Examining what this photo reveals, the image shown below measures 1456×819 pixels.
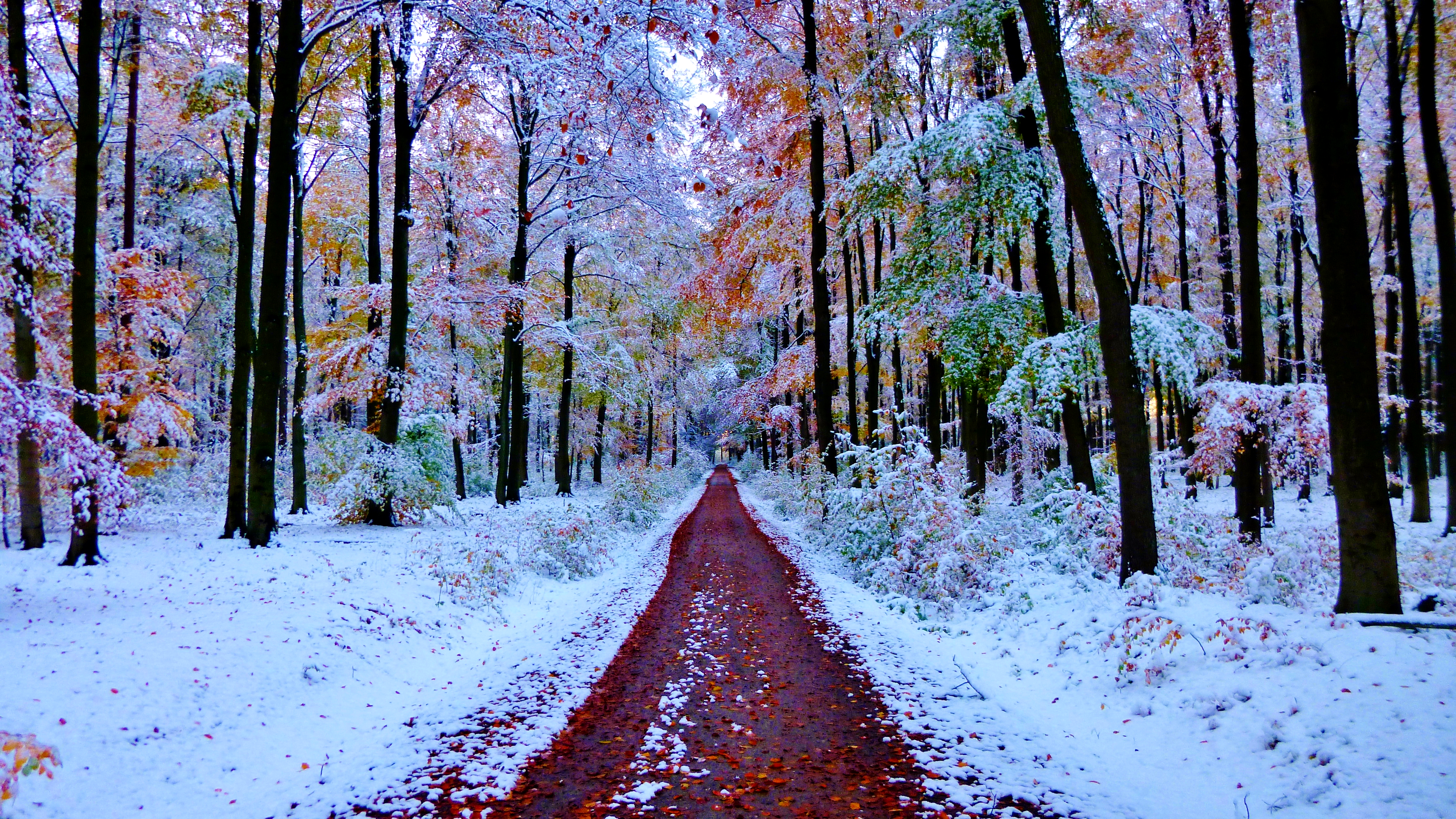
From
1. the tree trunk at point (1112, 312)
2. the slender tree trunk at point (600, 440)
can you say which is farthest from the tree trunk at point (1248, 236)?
the slender tree trunk at point (600, 440)

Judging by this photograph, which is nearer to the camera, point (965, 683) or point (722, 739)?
point (722, 739)

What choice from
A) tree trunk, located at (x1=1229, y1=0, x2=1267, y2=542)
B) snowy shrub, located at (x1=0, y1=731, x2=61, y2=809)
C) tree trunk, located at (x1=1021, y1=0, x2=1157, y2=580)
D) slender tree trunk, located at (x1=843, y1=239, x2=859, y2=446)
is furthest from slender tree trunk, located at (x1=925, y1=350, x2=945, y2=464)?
snowy shrub, located at (x1=0, y1=731, x2=61, y2=809)

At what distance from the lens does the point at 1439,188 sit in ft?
35.5

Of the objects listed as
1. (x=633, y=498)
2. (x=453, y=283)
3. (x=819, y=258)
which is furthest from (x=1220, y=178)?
(x=453, y=283)

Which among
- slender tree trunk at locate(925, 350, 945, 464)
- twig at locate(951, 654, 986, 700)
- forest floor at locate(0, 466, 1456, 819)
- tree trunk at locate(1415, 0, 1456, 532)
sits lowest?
twig at locate(951, 654, 986, 700)

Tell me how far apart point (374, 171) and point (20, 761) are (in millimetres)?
14732

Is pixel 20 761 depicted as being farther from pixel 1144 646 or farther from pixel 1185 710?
pixel 1144 646

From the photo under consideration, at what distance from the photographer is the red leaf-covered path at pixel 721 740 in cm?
403

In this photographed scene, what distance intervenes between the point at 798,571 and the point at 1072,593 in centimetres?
540

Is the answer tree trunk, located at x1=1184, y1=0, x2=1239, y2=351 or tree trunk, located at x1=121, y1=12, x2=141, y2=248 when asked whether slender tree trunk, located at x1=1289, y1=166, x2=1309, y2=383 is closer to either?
tree trunk, located at x1=1184, y1=0, x2=1239, y2=351

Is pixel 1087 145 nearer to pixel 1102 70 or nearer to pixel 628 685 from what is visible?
pixel 1102 70

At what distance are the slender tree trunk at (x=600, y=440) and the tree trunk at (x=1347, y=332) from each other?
2424 centimetres

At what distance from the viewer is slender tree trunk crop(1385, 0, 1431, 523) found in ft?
40.6

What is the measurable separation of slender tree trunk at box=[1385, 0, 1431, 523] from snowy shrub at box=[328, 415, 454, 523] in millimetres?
20395
